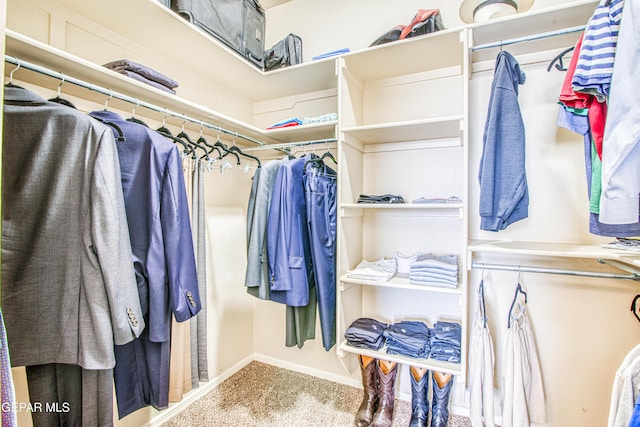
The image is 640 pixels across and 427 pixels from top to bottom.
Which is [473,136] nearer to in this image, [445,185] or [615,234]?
[445,185]

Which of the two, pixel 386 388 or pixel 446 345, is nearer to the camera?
pixel 446 345

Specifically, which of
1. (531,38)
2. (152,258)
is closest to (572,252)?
(531,38)

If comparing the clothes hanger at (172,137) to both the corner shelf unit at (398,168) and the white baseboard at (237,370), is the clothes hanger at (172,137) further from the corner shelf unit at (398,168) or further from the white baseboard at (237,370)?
the white baseboard at (237,370)

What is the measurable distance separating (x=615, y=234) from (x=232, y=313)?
2191mm

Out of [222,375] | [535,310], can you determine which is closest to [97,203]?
[222,375]

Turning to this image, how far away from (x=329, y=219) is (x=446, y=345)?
2.98ft

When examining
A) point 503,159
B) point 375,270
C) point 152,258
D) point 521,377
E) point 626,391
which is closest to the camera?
point 626,391

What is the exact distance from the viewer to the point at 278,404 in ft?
6.40

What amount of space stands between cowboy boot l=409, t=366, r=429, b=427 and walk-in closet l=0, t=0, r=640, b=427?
0.04 ft

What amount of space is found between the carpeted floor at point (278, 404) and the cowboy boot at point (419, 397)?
0.10m

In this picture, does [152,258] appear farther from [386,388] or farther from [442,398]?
[442,398]

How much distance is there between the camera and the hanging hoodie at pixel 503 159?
1.40 m

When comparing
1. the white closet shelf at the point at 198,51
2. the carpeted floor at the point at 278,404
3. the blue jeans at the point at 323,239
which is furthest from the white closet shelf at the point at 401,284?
the white closet shelf at the point at 198,51

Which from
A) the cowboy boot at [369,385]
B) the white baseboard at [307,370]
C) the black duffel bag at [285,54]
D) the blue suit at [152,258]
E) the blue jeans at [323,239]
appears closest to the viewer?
the blue suit at [152,258]
